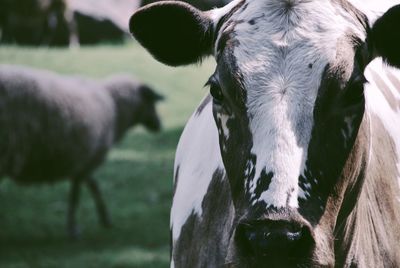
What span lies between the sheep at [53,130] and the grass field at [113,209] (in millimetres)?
426

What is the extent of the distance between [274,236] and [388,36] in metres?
0.98

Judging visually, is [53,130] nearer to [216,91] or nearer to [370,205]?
[370,205]

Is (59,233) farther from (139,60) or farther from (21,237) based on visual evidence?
(139,60)

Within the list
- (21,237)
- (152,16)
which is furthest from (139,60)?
(152,16)

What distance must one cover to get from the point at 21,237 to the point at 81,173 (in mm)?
1296

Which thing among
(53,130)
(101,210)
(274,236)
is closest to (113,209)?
(101,210)

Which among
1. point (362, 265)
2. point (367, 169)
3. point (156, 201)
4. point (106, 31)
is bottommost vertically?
point (106, 31)

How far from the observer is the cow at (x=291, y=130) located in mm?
2744

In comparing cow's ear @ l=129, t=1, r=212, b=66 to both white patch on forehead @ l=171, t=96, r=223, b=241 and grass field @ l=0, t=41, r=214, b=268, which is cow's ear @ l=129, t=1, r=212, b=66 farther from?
grass field @ l=0, t=41, r=214, b=268

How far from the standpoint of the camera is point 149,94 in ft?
43.3

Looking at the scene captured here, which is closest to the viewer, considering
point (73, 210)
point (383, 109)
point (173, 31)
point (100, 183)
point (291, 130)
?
point (291, 130)

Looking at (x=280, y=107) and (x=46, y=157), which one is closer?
(x=280, y=107)

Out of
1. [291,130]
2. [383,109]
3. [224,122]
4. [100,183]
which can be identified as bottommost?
[100,183]

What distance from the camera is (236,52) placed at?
119 inches
